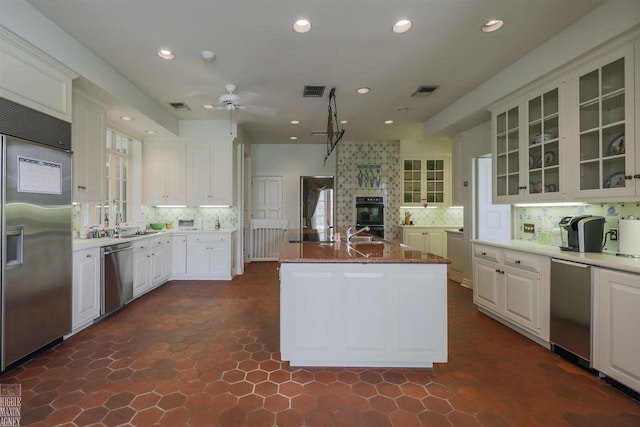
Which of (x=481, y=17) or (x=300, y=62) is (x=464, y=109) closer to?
(x=481, y=17)

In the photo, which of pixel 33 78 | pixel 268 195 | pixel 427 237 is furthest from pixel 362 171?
pixel 33 78

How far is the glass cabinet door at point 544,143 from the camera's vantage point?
2758 mm

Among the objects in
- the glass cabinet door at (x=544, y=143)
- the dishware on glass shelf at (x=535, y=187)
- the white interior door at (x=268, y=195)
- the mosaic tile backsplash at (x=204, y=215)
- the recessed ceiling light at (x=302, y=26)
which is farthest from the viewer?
the white interior door at (x=268, y=195)

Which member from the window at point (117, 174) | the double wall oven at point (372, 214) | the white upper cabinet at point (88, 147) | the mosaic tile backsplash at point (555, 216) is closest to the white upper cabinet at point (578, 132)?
the mosaic tile backsplash at point (555, 216)

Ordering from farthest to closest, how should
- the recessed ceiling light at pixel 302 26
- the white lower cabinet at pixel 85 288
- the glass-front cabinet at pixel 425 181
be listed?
the glass-front cabinet at pixel 425 181, the white lower cabinet at pixel 85 288, the recessed ceiling light at pixel 302 26

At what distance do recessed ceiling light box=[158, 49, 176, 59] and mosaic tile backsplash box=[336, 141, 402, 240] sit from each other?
4356 mm

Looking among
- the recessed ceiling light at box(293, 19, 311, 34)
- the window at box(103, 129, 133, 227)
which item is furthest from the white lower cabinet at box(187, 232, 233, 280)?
the recessed ceiling light at box(293, 19, 311, 34)

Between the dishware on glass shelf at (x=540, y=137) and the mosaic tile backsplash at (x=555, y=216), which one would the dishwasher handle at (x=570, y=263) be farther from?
the dishware on glass shelf at (x=540, y=137)

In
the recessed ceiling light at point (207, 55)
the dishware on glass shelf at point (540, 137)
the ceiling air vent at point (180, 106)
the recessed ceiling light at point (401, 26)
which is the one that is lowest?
the dishware on glass shelf at point (540, 137)

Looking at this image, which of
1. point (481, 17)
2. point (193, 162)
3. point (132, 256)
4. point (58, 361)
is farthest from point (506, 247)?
point (193, 162)

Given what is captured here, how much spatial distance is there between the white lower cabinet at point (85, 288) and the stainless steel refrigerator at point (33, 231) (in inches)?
7.2

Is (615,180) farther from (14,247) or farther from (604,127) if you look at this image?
(14,247)

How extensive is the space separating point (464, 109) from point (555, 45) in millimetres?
1424

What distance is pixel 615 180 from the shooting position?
228 cm
